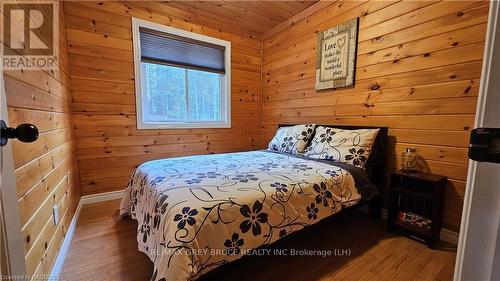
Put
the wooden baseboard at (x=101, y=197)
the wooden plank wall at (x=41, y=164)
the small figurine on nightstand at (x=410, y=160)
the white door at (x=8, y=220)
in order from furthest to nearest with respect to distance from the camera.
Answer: the wooden baseboard at (x=101, y=197), the small figurine on nightstand at (x=410, y=160), the wooden plank wall at (x=41, y=164), the white door at (x=8, y=220)

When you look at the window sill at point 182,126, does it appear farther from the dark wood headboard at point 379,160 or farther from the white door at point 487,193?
the white door at point 487,193

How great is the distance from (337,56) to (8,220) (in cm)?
284

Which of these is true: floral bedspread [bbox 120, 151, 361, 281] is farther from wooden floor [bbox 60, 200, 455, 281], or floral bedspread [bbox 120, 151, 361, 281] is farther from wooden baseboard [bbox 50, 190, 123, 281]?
wooden baseboard [bbox 50, 190, 123, 281]

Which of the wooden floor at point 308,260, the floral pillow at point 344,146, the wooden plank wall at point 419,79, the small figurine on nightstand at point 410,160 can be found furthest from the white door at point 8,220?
the wooden plank wall at point 419,79

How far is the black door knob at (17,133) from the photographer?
51 centimetres

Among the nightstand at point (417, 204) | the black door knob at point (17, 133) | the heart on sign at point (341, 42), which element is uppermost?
the heart on sign at point (341, 42)

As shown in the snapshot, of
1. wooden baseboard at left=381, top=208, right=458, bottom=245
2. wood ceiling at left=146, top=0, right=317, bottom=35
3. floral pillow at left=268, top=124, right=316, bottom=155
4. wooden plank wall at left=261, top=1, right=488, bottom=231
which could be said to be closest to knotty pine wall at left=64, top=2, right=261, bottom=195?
wood ceiling at left=146, top=0, right=317, bottom=35

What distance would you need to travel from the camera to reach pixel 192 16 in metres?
2.97

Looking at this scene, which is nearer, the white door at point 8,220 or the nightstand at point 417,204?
the white door at point 8,220

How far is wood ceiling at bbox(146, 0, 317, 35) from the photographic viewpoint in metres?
2.75

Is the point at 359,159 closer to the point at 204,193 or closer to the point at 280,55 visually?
the point at 204,193

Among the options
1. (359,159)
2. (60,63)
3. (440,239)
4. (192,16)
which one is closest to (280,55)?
(192,16)

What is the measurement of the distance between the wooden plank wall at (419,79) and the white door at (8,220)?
8.34ft

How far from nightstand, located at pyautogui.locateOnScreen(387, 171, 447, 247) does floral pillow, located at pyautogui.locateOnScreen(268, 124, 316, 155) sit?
0.95 m
